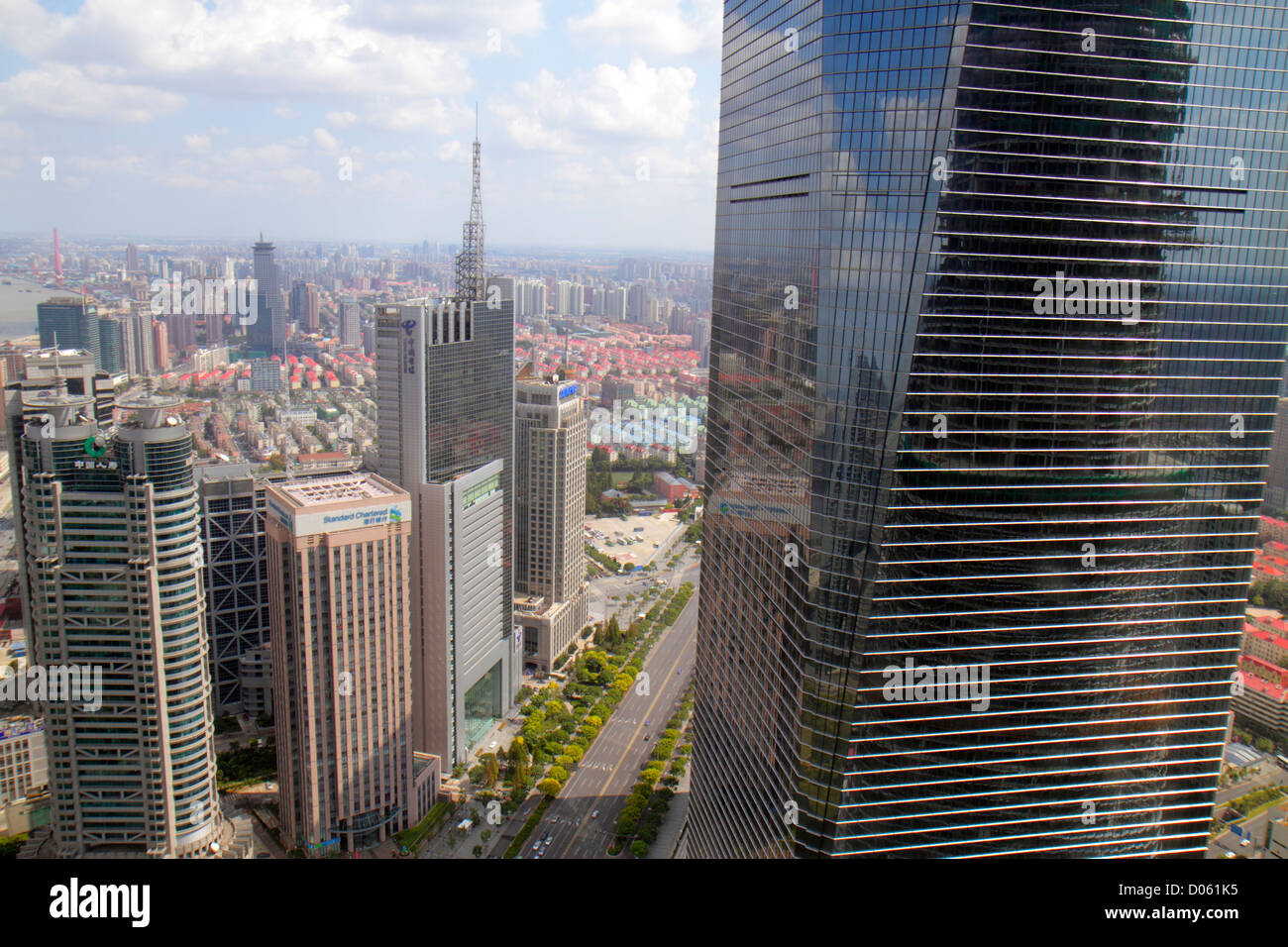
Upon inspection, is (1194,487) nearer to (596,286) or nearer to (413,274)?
(413,274)

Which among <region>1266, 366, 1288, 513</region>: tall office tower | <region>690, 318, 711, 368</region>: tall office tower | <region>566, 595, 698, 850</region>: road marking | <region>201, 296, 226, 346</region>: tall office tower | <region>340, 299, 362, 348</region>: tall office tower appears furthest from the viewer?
<region>690, 318, 711, 368</region>: tall office tower

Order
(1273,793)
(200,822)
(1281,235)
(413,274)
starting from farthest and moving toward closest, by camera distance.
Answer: (413,274) < (1273,793) < (200,822) < (1281,235)

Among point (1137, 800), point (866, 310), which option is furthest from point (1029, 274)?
point (1137, 800)

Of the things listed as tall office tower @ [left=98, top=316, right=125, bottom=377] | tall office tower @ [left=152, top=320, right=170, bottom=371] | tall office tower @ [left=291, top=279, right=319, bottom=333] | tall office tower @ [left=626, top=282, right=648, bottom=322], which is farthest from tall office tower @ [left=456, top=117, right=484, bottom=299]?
tall office tower @ [left=626, top=282, right=648, bottom=322]

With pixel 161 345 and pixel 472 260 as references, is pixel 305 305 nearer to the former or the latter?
pixel 161 345
